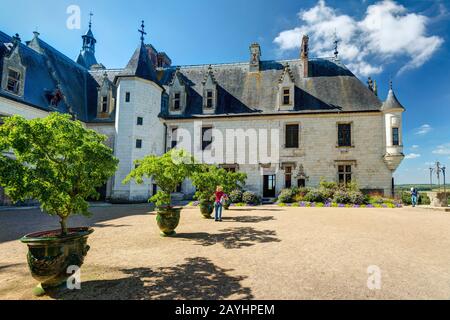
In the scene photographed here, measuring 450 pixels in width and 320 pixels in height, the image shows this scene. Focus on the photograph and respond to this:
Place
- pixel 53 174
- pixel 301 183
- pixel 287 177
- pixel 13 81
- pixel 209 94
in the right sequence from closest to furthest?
pixel 53 174, pixel 13 81, pixel 301 183, pixel 287 177, pixel 209 94

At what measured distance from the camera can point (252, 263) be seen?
5023mm

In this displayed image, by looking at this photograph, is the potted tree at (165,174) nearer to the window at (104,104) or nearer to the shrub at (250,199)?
the shrub at (250,199)

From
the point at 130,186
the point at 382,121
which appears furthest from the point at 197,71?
the point at 382,121

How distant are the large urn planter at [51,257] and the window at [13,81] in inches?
674

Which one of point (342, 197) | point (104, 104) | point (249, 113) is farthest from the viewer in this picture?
point (104, 104)

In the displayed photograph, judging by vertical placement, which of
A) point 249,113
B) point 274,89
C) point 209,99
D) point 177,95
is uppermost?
point 274,89

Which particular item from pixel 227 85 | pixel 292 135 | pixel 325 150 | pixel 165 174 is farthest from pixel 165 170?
pixel 227 85

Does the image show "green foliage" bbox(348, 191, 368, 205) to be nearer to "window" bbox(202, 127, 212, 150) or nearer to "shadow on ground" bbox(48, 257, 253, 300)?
"window" bbox(202, 127, 212, 150)

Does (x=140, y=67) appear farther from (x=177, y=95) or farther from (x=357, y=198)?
(x=357, y=198)

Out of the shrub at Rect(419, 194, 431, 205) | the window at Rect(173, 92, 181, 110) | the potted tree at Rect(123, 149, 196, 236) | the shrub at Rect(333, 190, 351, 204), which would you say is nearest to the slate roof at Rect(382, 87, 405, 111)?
the shrub at Rect(419, 194, 431, 205)

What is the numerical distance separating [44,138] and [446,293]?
7.02m

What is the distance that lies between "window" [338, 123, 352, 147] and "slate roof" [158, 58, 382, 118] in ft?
4.36

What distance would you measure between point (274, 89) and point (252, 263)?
19.4 meters

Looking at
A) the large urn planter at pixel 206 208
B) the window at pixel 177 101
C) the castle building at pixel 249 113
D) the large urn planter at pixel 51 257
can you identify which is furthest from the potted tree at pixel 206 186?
the window at pixel 177 101
